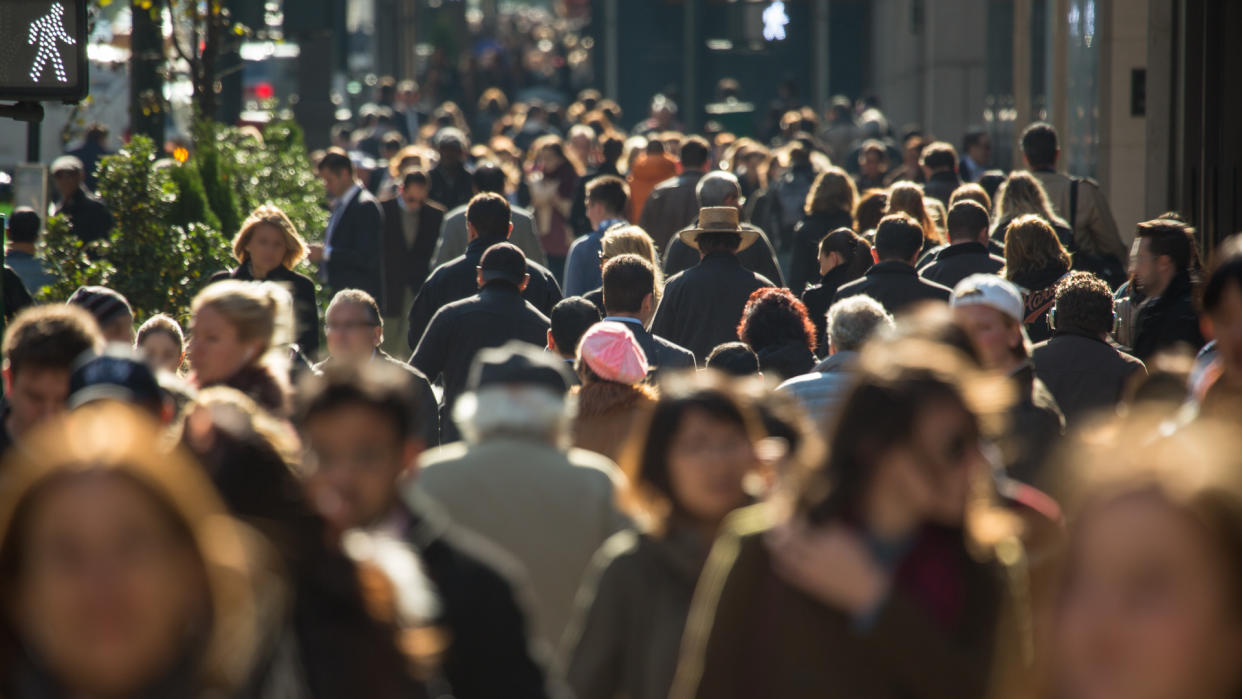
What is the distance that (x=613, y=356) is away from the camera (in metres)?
6.75

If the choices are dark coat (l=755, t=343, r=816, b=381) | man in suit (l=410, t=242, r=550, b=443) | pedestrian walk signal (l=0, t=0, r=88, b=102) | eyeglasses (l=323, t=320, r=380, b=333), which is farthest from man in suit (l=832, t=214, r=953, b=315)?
pedestrian walk signal (l=0, t=0, r=88, b=102)

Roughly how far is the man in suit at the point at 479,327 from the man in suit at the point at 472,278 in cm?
107

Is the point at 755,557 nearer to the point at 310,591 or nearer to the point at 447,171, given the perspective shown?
the point at 310,591

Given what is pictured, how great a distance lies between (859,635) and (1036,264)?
7135 mm

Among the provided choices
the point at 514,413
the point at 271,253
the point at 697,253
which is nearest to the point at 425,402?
the point at 271,253

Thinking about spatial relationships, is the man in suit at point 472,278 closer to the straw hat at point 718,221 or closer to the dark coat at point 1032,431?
the straw hat at point 718,221

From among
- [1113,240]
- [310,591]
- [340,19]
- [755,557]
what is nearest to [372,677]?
[310,591]

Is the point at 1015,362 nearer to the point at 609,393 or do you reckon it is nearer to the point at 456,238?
the point at 609,393

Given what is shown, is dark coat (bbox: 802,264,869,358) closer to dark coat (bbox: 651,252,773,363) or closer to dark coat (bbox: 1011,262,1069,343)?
dark coat (bbox: 651,252,773,363)

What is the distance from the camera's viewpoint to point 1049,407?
654cm

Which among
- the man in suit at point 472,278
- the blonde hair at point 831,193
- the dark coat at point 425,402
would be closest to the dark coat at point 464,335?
the dark coat at point 425,402

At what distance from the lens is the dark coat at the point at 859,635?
322cm

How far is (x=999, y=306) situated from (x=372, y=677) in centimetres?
414

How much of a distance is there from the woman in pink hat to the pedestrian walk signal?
2.96m
